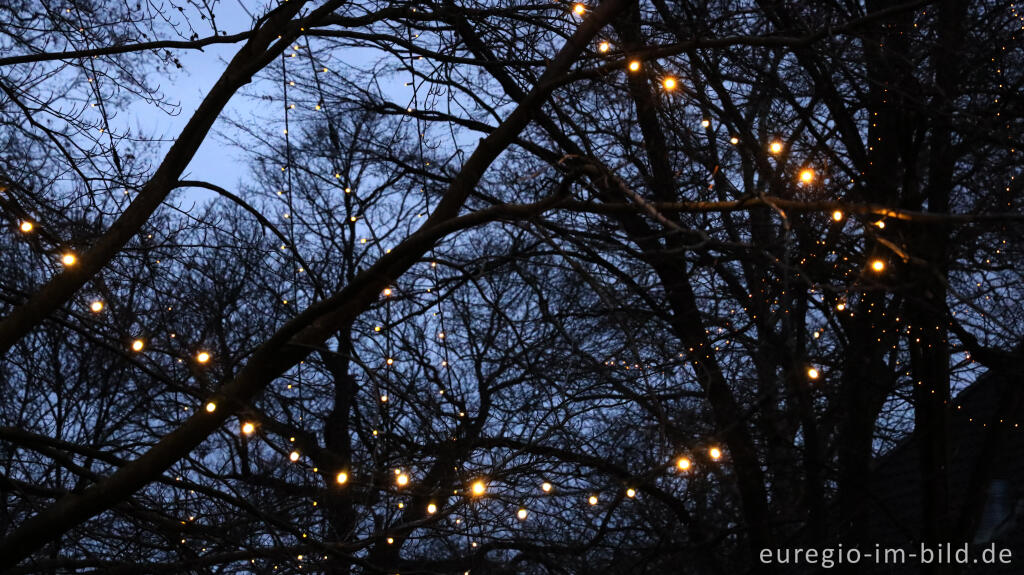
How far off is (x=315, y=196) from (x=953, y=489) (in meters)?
6.82

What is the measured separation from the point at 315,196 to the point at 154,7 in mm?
5507

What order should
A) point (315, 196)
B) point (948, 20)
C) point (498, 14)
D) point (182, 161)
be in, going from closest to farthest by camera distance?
point (182, 161) < point (498, 14) < point (948, 20) < point (315, 196)

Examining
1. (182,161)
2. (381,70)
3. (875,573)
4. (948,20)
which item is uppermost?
(948,20)

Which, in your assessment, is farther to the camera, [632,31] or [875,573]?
[875,573]

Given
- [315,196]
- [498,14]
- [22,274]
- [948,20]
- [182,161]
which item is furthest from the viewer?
[315,196]

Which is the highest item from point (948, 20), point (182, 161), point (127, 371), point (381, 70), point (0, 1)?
point (948, 20)

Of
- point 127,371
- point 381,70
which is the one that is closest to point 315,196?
point 127,371

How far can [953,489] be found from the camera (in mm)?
7629

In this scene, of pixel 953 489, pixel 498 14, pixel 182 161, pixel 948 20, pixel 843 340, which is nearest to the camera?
pixel 182 161

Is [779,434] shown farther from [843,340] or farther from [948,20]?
[948,20]

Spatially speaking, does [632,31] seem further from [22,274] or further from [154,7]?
[22,274]

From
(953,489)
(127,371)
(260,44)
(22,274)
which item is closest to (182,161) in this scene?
(260,44)

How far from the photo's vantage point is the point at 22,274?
672 centimetres

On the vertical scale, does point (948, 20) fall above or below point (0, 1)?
above
